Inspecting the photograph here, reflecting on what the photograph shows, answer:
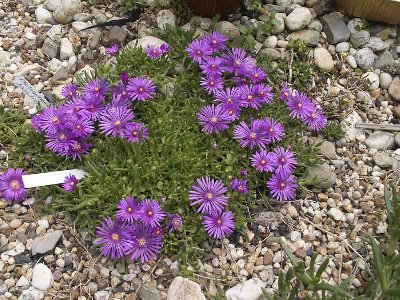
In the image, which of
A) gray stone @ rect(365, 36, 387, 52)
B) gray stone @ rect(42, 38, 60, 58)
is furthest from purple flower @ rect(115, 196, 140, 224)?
gray stone @ rect(365, 36, 387, 52)

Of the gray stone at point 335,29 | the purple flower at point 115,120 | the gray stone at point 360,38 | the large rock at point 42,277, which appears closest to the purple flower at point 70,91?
the purple flower at point 115,120

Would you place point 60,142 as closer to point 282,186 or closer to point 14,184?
point 14,184

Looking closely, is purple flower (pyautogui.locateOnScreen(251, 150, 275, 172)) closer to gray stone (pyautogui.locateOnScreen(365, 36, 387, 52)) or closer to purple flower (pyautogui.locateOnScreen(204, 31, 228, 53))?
purple flower (pyautogui.locateOnScreen(204, 31, 228, 53))

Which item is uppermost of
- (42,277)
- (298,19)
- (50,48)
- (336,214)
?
(298,19)

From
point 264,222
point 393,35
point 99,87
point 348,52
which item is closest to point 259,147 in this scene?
point 264,222

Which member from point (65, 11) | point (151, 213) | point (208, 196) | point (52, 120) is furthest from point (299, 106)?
point (65, 11)

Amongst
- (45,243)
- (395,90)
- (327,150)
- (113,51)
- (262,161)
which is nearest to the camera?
(45,243)

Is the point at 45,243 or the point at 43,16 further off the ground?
the point at 43,16
